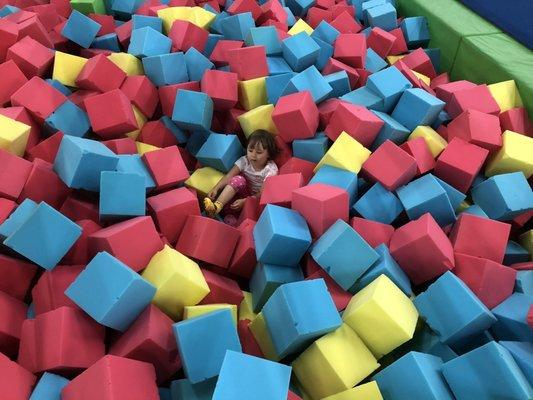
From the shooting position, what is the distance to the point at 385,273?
1.09 metres

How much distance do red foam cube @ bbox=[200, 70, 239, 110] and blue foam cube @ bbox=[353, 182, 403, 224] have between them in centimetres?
63

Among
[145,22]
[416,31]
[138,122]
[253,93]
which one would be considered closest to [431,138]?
[253,93]

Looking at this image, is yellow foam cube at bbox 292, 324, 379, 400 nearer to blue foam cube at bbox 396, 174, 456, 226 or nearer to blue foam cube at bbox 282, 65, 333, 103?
blue foam cube at bbox 396, 174, 456, 226

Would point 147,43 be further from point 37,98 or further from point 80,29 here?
point 37,98

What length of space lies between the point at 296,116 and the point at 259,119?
190 millimetres

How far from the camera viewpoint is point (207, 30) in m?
2.04

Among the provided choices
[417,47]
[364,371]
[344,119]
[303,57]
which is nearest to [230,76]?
[303,57]

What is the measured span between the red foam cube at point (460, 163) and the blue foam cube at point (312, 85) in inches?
17.3

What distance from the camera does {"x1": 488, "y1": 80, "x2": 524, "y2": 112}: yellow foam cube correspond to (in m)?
1.60

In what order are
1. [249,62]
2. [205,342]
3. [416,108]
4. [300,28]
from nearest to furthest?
[205,342], [416,108], [249,62], [300,28]

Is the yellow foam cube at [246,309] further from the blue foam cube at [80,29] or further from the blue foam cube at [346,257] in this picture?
the blue foam cube at [80,29]

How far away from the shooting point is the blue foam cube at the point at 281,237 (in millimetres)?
1131

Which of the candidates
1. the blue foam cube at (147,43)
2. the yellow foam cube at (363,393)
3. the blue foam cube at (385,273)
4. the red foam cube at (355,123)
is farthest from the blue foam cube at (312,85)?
the yellow foam cube at (363,393)

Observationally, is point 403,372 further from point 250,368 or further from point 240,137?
point 240,137
